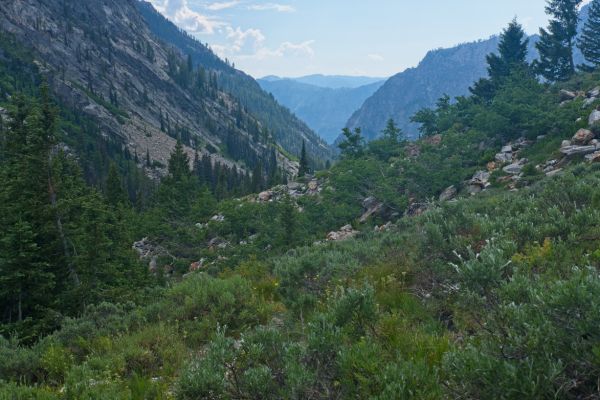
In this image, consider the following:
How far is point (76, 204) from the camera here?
1933cm

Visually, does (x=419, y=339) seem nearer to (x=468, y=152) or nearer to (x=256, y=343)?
(x=256, y=343)

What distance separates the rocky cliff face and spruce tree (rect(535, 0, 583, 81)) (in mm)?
112088

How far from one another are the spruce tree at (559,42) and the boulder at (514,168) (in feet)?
71.3

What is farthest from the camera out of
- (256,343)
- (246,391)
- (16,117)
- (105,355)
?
(16,117)

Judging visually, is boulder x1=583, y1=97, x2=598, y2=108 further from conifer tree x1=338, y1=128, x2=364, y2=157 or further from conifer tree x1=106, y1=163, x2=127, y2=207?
conifer tree x1=106, y1=163, x2=127, y2=207

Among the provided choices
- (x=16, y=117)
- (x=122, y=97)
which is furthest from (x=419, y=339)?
(x=122, y=97)

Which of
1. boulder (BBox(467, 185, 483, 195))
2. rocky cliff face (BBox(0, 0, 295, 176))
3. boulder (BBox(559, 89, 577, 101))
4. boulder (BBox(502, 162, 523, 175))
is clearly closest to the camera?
boulder (BBox(502, 162, 523, 175))

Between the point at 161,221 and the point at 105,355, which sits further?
the point at 161,221

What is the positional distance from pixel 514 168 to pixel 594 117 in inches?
195

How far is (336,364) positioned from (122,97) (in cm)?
16587

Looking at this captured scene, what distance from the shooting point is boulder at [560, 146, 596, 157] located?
19.5 metres

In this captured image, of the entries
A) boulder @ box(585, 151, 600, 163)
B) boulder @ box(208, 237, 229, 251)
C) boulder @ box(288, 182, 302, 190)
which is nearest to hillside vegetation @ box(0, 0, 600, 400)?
boulder @ box(585, 151, 600, 163)

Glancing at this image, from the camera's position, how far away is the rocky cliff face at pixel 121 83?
133125mm

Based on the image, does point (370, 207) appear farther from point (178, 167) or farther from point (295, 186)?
point (178, 167)
